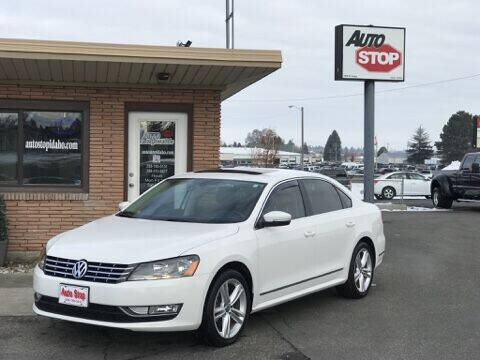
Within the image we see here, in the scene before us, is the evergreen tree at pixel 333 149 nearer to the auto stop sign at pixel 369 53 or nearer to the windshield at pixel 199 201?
the auto stop sign at pixel 369 53

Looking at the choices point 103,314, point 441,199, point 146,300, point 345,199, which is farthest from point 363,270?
point 441,199

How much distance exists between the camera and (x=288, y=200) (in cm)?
655

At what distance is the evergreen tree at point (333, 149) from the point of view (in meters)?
146

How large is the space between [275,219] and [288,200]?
766mm

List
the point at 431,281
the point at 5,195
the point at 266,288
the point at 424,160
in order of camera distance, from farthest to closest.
→ the point at 424,160, the point at 5,195, the point at 431,281, the point at 266,288

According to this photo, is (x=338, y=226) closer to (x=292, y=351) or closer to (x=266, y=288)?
(x=266, y=288)

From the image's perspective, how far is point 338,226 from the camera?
7.04 meters

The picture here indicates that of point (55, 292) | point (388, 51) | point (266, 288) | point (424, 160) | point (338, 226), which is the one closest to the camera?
point (55, 292)

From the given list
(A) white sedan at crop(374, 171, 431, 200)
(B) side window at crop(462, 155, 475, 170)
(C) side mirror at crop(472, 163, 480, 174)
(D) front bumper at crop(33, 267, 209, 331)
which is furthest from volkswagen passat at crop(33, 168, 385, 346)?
(A) white sedan at crop(374, 171, 431, 200)

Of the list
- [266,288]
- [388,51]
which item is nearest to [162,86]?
[266,288]

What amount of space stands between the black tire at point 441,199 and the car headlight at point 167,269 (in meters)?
17.0

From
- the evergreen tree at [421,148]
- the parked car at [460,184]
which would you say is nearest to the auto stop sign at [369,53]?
the parked car at [460,184]

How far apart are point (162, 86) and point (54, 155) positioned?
2069mm

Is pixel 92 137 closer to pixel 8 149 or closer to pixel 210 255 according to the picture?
pixel 8 149
